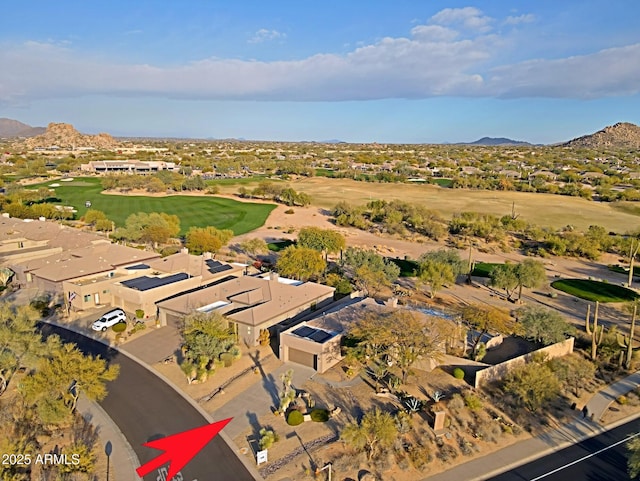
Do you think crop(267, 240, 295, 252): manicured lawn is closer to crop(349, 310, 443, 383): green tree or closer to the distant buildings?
crop(349, 310, 443, 383): green tree

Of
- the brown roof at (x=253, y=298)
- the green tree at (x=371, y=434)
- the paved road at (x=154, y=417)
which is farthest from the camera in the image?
the brown roof at (x=253, y=298)

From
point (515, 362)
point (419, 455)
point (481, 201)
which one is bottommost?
point (419, 455)

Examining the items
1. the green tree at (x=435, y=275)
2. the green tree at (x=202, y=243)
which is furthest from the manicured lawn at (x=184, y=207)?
the green tree at (x=435, y=275)

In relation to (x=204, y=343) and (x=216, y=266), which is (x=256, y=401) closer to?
(x=204, y=343)

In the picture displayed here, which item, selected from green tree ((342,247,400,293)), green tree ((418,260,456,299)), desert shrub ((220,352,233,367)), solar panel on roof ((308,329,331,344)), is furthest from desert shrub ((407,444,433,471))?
green tree ((418,260,456,299))

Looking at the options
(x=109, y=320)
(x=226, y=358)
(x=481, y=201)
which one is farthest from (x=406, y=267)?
(x=481, y=201)

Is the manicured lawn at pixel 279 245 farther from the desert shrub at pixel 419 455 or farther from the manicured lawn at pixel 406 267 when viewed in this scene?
the desert shrub at pixel 419 455
